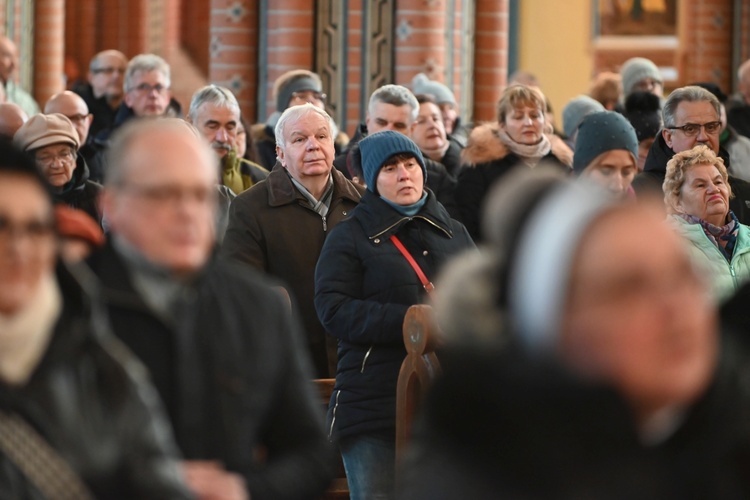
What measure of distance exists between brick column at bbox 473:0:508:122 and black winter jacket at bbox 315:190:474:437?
789 cm

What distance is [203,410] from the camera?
2.98m

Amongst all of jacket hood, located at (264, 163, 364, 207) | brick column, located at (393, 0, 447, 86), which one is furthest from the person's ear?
brick column, located at (393, 0, 447, 86)

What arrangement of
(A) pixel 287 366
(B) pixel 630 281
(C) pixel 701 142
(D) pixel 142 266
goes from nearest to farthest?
1. (B) pixel 630 281
2. (D) pixel 142 266
3. (A) pixel 287 366
4. (C) pixel 701 142

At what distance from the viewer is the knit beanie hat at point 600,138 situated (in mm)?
7395

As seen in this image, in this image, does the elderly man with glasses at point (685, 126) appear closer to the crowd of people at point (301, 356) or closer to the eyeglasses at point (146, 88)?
the eyeglasses at point (146, 88)

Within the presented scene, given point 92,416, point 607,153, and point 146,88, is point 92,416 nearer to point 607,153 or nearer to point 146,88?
point 607,153

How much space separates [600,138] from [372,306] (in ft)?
7.36

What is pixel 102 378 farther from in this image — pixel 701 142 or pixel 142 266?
pixel 701 142

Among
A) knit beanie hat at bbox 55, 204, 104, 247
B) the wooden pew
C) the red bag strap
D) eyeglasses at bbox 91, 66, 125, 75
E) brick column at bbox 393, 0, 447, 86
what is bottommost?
the wooden pew

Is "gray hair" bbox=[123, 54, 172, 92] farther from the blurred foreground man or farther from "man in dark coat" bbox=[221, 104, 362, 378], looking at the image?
the blurred foreground man

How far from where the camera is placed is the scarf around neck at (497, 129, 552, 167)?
819 centimetres

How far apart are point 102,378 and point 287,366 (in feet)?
1.77

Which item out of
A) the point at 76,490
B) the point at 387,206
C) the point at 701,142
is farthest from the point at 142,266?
the point at 701,142

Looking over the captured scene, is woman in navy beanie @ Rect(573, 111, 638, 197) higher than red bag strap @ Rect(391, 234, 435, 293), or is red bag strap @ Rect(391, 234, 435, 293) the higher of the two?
woman in navy beanie @ Rect(573, 111, 638, 197)
